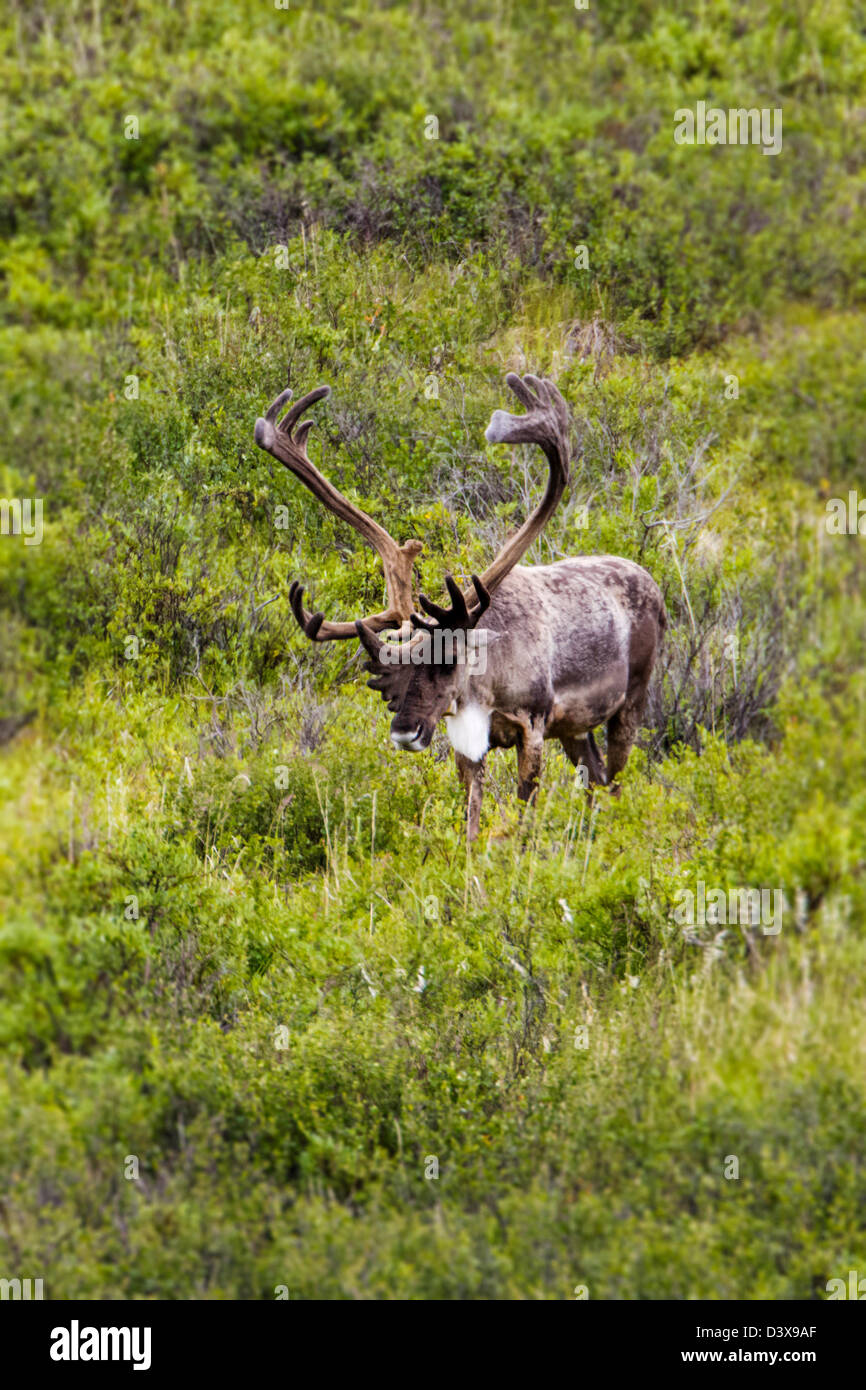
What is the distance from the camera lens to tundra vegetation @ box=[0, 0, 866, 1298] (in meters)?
5.72

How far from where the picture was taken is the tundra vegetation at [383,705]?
5.72 m

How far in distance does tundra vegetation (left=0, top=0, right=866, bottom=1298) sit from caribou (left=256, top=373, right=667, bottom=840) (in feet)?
1.25

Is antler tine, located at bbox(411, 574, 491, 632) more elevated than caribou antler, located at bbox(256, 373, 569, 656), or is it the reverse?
caribou antler, located at bbox(256, 373, 569, 656)

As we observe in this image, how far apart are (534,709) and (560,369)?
343 cm

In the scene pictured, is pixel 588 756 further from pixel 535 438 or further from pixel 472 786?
pixel 535 438

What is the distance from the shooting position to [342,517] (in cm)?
816

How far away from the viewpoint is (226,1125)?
20.3 feet

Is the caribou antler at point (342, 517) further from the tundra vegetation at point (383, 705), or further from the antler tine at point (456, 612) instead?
the tundra vegetation at point (383, 705)

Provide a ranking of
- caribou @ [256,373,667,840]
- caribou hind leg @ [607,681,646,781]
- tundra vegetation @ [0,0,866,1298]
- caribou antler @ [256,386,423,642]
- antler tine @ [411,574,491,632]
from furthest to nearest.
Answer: caribou hind leg @ [607,681,646,781] → caribou antler @ [256,386,423,642] → caribou @ [256,373,667,840] → antler tine @ [411,574,491,632] → tundra vegetation @ [0,0,866,1298]

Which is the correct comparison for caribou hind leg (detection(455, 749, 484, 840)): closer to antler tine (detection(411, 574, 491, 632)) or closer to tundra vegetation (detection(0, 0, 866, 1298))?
tundra vegetation (detection(0, 0, 866, 1298))

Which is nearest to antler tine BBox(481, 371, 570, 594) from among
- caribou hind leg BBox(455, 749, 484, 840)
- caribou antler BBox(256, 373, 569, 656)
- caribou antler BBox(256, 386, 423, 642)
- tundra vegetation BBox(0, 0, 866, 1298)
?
caribou antler BBox(256, 373, 569, 656)

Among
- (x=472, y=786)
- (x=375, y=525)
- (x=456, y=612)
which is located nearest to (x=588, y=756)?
(x=472, y=786)

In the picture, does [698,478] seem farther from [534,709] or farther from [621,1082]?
[621,1082]

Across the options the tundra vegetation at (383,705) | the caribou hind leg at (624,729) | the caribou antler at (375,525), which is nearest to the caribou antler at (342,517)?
the caribou antler at (375,525)
